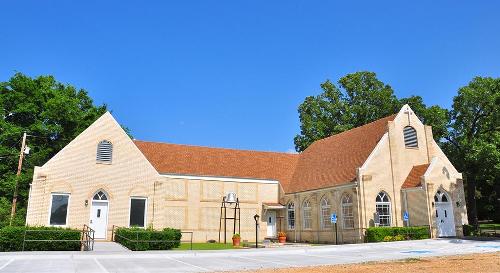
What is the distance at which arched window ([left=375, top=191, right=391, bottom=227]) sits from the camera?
2920cm

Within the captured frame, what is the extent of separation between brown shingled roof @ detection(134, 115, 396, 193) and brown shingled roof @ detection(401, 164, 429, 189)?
11.2ft

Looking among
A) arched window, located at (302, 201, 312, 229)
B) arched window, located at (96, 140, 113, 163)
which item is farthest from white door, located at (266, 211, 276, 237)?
arched window, located at (96, 140, 113, 163)

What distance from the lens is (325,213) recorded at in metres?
31.8

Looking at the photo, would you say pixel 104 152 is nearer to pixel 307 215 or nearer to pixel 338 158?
pixel 307 215

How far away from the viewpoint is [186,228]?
32.9 meters

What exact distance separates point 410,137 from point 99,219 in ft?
77.2

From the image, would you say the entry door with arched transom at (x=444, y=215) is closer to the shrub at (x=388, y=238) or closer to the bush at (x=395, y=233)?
the bush at (x=395, y=233)

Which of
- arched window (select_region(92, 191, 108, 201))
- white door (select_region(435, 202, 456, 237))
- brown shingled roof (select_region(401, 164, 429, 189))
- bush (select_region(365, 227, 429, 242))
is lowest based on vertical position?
bush (select_region(365, 227, 429, 242))

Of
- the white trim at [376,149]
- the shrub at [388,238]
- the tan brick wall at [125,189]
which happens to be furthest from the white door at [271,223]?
the shrub at [388,238]

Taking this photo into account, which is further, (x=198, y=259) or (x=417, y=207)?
(x=417, y=207)

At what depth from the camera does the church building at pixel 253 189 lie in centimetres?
2880

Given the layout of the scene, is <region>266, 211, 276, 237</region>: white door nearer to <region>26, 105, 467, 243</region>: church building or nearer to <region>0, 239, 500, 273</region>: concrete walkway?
<region>26, 105, 467, 243</region>: church building

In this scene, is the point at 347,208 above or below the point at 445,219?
above

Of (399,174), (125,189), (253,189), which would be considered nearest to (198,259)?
(125,189)
